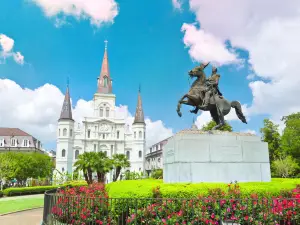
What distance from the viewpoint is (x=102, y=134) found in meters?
84.2

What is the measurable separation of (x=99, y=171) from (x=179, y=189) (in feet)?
101

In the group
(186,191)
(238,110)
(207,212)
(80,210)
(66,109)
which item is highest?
(66,109)

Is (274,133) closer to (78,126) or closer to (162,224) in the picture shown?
(162,224)

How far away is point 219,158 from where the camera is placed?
11.1m

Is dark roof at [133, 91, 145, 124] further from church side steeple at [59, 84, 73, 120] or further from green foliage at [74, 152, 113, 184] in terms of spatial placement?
green foliage at [74, 152, 113, 184]

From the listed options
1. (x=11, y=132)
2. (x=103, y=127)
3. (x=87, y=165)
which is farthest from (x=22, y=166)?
(x=103, y=127)

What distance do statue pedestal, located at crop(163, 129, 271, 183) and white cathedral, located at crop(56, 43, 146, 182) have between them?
7109cm

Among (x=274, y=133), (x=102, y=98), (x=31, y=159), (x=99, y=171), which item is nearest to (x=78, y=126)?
(x=102, y=98)

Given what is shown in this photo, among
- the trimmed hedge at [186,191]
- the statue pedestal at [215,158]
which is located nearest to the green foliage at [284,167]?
the statue pedestal at [215,158]

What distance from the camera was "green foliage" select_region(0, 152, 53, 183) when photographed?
42156 millimetres

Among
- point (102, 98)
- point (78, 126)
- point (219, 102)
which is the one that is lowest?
point (219, 102)

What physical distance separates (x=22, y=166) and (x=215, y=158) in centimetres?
4606

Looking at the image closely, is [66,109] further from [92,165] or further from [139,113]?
[92,165]

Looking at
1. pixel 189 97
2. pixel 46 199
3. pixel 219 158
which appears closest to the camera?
pixel 46 199
